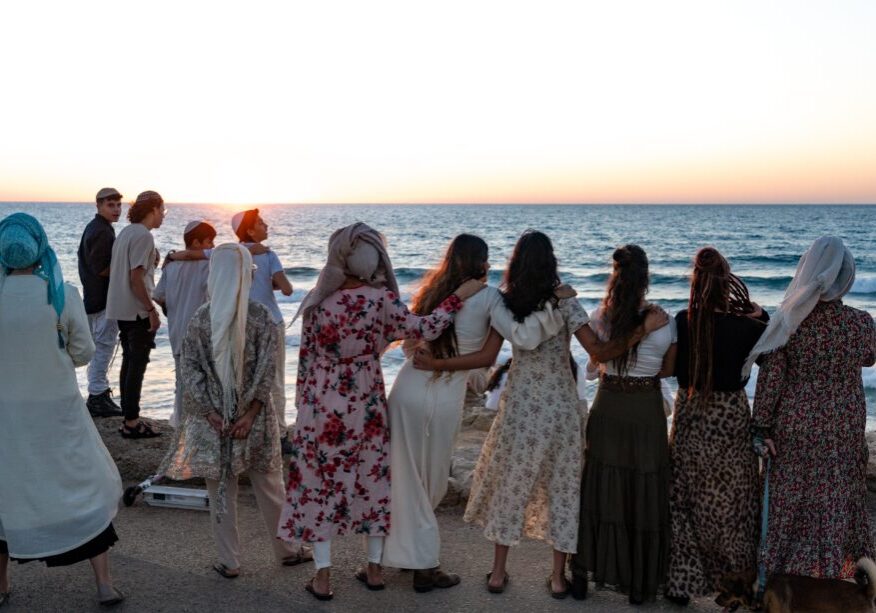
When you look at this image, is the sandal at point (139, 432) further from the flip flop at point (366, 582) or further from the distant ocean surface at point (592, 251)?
the flip flop at point (366, 582)

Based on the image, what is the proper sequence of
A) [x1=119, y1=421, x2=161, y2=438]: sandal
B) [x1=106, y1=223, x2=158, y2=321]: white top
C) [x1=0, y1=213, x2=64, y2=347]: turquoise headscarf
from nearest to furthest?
[x1=0, y1=213, x2=64, y2=347]: turquoise headscarf → [x1=106, y1=223, x2=158, y2=321]: white top → [x1=119, y1=421, x2=161, y2=438]: sandal

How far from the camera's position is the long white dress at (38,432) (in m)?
3.58

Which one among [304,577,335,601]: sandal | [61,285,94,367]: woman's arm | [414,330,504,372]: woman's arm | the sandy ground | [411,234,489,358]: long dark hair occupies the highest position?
[411,234,489,358]: long dark hair

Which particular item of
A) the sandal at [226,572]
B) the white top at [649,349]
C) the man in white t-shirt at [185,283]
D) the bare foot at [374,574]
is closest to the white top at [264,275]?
the man in white t-shirt at [185,283]

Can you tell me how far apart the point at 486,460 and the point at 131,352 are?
278 centimetres

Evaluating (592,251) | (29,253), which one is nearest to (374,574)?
(29,253)

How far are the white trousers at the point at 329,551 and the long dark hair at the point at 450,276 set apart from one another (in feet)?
3.16

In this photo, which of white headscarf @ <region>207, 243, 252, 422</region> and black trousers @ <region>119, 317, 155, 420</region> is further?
black trousers @ <region>119, 317, 155, 420</region>

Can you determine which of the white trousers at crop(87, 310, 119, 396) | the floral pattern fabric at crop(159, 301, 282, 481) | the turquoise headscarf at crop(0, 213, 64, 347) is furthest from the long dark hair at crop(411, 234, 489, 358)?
the white trousers at crop(87, 310, 119, 396)

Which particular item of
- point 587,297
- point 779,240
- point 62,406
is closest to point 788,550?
point 62,406

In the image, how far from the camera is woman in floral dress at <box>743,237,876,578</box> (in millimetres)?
3725

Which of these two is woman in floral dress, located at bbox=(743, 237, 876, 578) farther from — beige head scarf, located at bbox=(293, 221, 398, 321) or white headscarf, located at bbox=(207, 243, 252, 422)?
white headscarf, located at bbox=(207, 243, 252, 422)

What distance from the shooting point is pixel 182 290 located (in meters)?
5.44

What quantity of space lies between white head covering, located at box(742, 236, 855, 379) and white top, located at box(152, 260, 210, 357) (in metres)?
3.47
